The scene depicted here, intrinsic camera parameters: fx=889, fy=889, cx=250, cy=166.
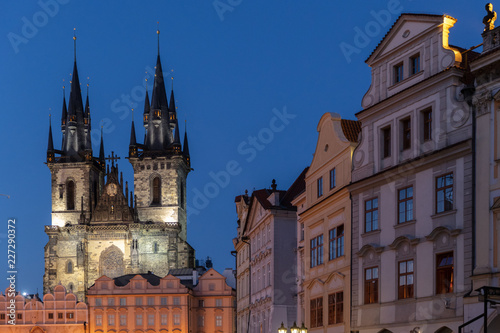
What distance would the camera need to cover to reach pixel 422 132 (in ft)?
101

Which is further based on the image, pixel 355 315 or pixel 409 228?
pixel 355 315

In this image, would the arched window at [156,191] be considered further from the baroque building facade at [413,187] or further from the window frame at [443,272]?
the window frame at [443,272]

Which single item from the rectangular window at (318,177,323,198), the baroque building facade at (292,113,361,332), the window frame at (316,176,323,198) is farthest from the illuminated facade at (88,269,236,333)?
the rectangular window at (318,177,323,198)

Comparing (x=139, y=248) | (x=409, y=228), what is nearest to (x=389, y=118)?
(x=409, y=228)

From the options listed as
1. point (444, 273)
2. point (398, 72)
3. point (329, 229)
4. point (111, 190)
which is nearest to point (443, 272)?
point (444, 273)

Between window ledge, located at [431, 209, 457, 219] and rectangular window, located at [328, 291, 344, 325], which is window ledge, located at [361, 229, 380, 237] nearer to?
rectangular window, located at [328, 291, 344, 325]

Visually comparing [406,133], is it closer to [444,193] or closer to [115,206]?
[444,193]

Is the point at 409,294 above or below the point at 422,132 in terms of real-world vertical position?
below

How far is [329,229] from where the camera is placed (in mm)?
38531

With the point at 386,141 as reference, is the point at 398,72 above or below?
above

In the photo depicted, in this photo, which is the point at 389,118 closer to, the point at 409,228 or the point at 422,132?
the point at 422,132

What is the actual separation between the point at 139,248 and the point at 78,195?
1218 cm

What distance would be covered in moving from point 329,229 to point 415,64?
31.1 ft

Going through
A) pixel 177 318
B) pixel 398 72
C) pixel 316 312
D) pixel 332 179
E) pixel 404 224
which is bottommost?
pixel 177 318
